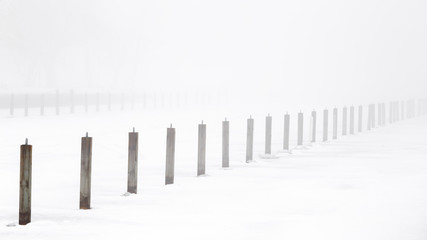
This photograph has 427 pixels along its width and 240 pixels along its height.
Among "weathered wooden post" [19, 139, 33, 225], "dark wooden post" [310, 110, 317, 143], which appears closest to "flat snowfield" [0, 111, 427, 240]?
"weathered wooden post" [19, 139, 33, 225]

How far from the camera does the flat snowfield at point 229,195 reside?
35.4 feet

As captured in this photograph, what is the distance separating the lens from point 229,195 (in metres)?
14.2

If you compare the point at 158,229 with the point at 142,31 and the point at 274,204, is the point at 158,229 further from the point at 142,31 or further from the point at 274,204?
the point at 142,31

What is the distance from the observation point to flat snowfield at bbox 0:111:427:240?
10789 mm

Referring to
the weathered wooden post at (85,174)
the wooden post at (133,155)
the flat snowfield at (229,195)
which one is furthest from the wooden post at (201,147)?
the weathered wooden post at (85,174)

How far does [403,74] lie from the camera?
16675 centimetres

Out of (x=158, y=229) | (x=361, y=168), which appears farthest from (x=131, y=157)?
(x=361, y=168)

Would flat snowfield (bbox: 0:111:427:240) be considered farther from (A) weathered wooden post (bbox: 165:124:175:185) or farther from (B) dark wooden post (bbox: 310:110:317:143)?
(B) dark wooden post (bbox: 310:110:317:143)

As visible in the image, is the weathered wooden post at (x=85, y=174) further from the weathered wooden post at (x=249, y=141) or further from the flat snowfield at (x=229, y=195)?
the weathered wooden post at (x=249, y=141)

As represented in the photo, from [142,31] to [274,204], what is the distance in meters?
91.3

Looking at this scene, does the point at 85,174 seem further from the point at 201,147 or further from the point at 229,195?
the point at 201,147

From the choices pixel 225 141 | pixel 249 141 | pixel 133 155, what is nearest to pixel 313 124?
pixel 249 141

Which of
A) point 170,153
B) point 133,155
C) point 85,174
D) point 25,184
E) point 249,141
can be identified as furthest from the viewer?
point 249,141

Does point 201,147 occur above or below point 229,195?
above
